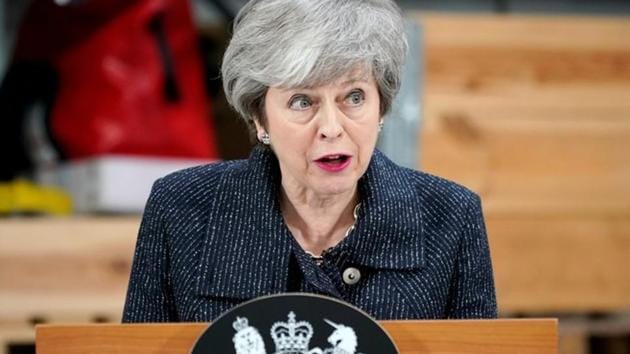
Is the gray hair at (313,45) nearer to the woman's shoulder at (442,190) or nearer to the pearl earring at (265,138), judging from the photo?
→ the pearl earring at (265,138)

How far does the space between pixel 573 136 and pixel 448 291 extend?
4.15ft

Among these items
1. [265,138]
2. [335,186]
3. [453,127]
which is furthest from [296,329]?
[453,127]

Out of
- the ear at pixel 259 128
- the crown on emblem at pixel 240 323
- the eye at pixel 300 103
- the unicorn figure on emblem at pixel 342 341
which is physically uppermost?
the eye at pixel 300 103

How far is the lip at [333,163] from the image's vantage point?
57.8 inches

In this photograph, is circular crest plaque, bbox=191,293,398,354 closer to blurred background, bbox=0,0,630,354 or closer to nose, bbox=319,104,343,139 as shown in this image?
nose, bbox=319,104,343,139

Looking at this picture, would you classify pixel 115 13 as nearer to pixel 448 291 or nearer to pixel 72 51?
pixel 72 51

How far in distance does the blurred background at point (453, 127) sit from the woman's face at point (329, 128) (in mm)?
1162

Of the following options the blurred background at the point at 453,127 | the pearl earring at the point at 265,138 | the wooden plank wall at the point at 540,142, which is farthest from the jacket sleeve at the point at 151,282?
the wooden plank wall at the point at 540,142

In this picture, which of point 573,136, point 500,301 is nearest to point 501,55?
point 573,136

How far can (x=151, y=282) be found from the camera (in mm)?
1612

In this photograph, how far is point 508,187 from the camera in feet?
9.01

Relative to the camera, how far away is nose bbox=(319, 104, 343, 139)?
56.6 inches

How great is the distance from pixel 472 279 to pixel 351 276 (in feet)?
0.50

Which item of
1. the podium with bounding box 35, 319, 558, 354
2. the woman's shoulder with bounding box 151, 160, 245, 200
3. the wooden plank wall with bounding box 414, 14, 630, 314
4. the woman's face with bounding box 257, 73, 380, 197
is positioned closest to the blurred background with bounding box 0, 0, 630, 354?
the wooden plank wall with bounding box 414, 14, 630, 314
